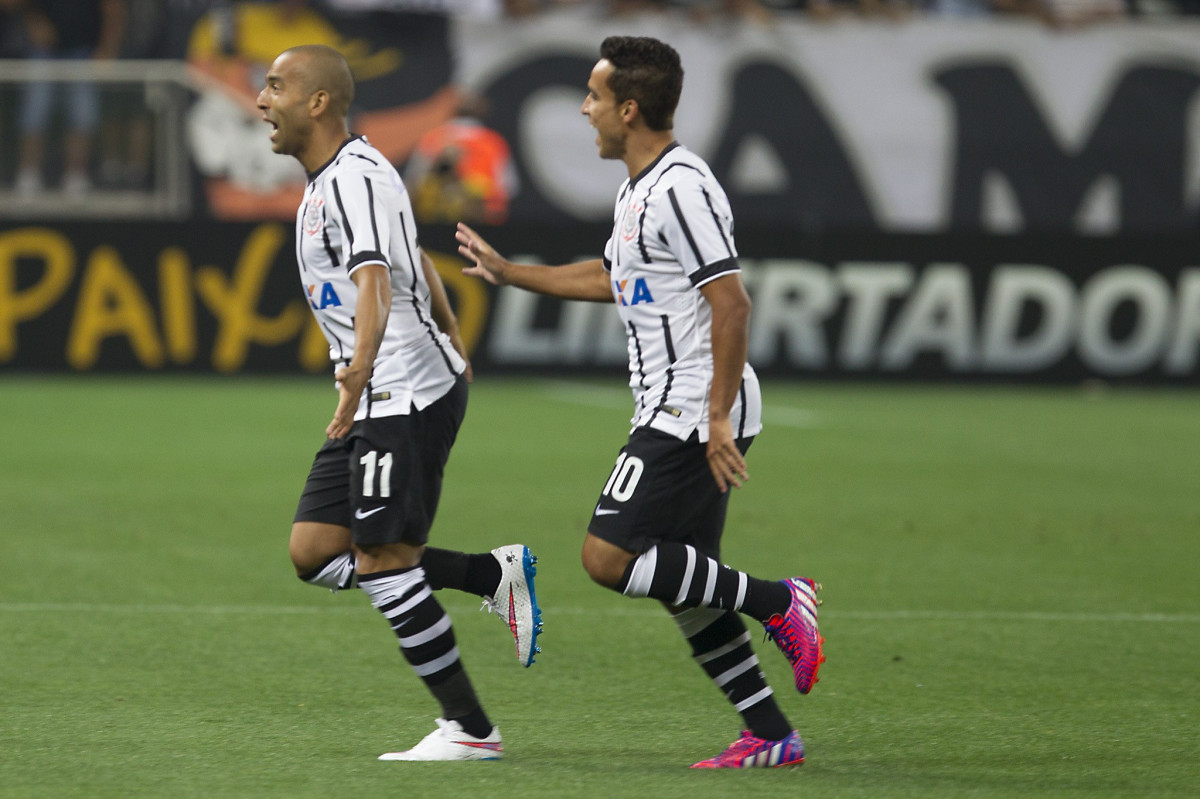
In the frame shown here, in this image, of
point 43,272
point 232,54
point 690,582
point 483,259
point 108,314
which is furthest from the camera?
point 232,54

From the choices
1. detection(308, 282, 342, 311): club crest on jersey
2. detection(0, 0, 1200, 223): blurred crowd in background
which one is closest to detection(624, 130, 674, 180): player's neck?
detection(308, 282, 342, 311): club crest on jersey

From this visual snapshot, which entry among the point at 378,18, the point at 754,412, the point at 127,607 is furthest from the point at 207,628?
the point at 378,18

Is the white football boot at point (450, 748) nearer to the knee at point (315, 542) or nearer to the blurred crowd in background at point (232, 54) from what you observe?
the knee at point (315, 542)

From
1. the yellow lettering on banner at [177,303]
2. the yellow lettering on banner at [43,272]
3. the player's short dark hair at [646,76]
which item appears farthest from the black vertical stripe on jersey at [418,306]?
the yellow lettering on banner at [43,272]


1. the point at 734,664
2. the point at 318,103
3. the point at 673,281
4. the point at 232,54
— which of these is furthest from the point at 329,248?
the point at 232,54

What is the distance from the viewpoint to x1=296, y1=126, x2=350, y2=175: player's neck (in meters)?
4.85

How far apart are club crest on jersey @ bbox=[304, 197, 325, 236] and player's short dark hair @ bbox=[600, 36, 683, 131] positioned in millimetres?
879

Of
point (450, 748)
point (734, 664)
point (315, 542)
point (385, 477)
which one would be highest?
point (385, 477)

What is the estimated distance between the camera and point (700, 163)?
4680 millimetres

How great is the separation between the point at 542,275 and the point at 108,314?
11.8 m

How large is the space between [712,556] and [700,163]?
3.64 feet

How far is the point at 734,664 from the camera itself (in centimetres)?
482

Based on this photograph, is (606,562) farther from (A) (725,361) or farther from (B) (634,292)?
(B) (634,292)

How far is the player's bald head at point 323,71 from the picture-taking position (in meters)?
4.82
